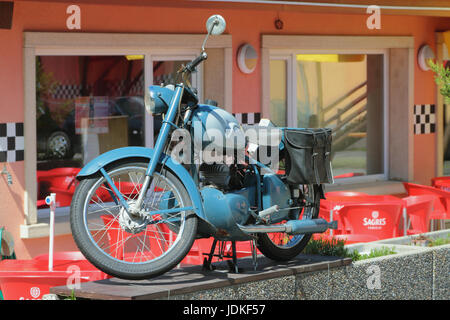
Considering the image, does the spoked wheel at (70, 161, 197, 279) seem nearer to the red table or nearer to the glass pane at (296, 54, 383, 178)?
the red table

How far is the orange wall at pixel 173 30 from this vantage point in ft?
26.3

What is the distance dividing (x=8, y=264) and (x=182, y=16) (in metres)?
3.93

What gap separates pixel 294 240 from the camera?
5668mm

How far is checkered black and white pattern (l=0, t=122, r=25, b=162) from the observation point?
7.98 m

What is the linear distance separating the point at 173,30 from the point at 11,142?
2187 millimetres

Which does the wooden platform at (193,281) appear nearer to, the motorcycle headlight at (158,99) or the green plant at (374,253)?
the green plant at (374,253)

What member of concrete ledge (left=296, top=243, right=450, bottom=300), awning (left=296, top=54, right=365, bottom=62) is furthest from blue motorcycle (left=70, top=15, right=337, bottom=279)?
awning (left=296, top=54, right=365, bottom=62)

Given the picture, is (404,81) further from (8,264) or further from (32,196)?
(8,264)

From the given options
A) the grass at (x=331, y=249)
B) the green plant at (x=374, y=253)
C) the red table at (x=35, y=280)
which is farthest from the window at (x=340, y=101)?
the red table at (x=35, y=280)

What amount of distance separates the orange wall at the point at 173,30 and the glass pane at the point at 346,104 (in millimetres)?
485

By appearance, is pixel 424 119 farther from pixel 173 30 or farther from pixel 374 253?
pixel 374 253

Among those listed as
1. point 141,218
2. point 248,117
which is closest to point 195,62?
point 141,218

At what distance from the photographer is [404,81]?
11.4 meters
